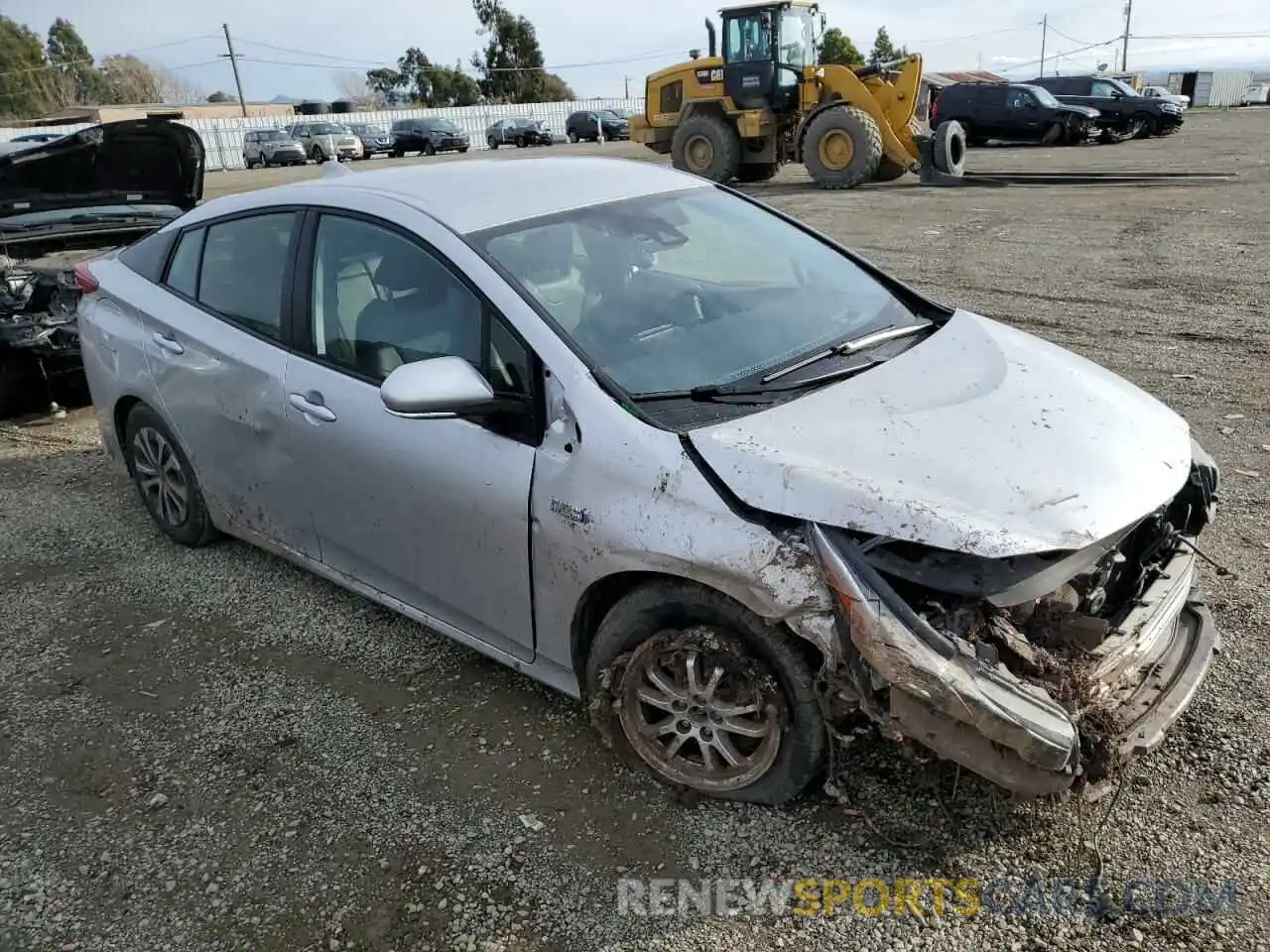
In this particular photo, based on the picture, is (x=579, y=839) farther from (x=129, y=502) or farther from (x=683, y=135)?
(x=683, y=135)

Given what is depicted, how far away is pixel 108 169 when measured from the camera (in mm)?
6629

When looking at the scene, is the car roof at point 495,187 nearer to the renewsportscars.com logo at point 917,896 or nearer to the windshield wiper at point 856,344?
the windshield wiper at point 856,344

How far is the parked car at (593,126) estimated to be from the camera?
42312 mm

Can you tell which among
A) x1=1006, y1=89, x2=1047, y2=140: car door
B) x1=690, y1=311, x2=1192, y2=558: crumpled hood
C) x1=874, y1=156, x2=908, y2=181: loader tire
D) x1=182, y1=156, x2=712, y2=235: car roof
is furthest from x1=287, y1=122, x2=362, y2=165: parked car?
x1=690, y1=311, x2=1192, y2=558: crumpled hood

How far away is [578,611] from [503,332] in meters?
0.82

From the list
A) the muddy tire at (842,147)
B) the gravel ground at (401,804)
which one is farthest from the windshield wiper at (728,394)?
the muddy tire at (842,147)

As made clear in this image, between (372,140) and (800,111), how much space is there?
28.8 meters

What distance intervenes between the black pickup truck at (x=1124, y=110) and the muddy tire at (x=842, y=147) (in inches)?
567

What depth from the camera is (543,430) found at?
2748 mm

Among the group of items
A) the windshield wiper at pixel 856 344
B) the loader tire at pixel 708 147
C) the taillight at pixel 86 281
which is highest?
the taillight at pixel 86 281

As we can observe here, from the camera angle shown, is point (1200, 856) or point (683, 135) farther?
point (683, 135)

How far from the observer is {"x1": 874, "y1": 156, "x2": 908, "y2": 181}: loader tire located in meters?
17.2

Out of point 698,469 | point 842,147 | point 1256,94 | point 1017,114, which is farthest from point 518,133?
point 698,469

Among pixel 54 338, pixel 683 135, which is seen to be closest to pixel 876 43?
pixel 683 135
